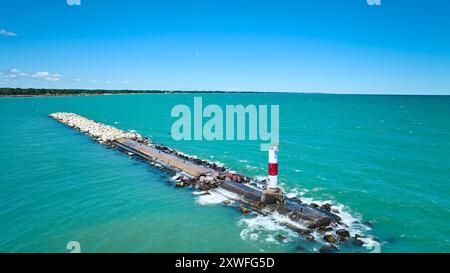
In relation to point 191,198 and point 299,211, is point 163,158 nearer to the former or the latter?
point 191,198

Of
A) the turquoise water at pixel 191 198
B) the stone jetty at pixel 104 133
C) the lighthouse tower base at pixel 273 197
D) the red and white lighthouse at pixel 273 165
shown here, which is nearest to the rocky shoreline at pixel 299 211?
the lighthouse tower base at pixel 273 197

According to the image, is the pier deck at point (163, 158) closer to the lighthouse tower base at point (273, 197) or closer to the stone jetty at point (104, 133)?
the stone jetty at point (104, 133)

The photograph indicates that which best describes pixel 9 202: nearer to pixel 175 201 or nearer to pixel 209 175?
pixel 175 201

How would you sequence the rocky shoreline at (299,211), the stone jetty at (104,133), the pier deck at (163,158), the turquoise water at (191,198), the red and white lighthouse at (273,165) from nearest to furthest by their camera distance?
the rocky shoreline at (299,211)
the turquoise water at (191,198)
the red and white lighthouse at (273,165)
the pier deck at (163,158)
the stone jetty at (104,133)

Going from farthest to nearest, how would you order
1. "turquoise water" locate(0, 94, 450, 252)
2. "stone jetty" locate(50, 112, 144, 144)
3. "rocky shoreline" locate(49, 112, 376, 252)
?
"stone jetty" locate(50, 112, 144, 144), "turquoise water" locate(0, 94, 450, 252), "rocky shoreline" locate(49, 112, 376, 252)

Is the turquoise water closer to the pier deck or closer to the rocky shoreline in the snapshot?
the rocky shoreline

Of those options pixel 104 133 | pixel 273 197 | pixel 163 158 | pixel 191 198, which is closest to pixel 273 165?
pixel 273 197

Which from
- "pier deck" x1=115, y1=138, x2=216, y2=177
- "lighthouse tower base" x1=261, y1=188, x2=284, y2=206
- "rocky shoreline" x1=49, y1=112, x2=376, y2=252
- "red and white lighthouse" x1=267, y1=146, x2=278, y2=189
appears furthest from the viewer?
"pier deck" x1=115, y1=138, x2=216, y2=177

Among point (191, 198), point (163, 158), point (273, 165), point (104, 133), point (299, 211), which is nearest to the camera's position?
point (273, 165)

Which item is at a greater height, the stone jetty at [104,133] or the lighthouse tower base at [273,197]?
the stone jetty at [104,133]

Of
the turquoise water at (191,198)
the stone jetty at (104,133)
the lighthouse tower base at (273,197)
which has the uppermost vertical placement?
the stone jetty at (104,133)

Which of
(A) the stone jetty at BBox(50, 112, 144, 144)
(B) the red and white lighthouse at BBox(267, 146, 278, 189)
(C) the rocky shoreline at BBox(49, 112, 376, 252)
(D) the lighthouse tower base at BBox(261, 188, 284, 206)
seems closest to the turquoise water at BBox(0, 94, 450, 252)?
(C) the rocky shoreline at BBox(49, 112, 376, 252)
